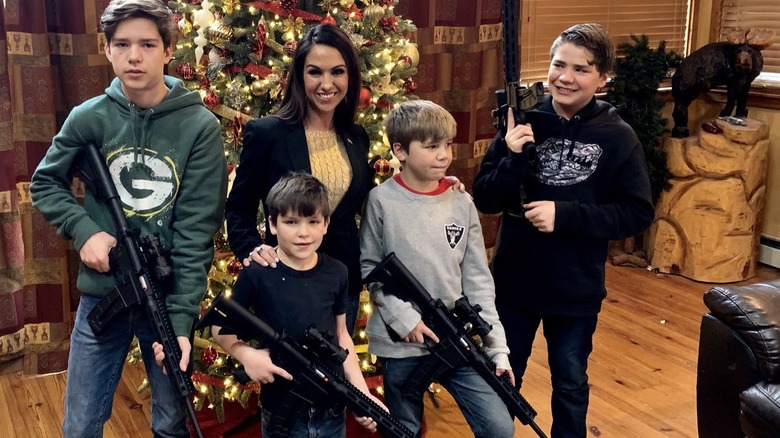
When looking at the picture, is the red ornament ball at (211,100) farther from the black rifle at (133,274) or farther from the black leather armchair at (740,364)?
the black leather armchair at (740,364)

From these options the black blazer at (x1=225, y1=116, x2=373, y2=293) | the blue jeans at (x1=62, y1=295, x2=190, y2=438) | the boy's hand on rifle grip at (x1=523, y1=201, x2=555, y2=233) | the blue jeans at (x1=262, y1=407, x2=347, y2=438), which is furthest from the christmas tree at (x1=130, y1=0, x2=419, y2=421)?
the blue jeans at (x1=262, y1=407, x2=347, y2=438)

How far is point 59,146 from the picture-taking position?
5.68ft

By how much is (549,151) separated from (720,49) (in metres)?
2.51

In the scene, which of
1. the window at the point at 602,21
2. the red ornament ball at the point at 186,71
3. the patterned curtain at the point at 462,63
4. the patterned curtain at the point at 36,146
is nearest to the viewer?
the red ornament ball at the point at 186,71

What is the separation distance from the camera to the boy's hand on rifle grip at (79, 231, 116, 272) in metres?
1.67

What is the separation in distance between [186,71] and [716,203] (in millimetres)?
2790

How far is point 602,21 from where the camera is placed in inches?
175

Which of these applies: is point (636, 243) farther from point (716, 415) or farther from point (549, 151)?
point (549, 151)

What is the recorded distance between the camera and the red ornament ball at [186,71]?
2467 mm

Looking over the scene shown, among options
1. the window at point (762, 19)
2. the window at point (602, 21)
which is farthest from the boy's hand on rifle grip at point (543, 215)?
the window at point (762, 19)

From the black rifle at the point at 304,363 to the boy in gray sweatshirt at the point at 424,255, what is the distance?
0.22 m

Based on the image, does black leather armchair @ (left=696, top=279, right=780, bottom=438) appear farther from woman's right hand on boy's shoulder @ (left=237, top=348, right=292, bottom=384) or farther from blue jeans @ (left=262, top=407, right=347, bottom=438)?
woman's right hand on boy's shoulder @ (left=237, top=348, right=292, bottom=384)

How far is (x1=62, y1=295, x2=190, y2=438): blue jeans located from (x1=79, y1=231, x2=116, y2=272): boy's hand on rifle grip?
0.35 feet

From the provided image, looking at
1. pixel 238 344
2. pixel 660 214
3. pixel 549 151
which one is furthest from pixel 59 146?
pixel 660 214
